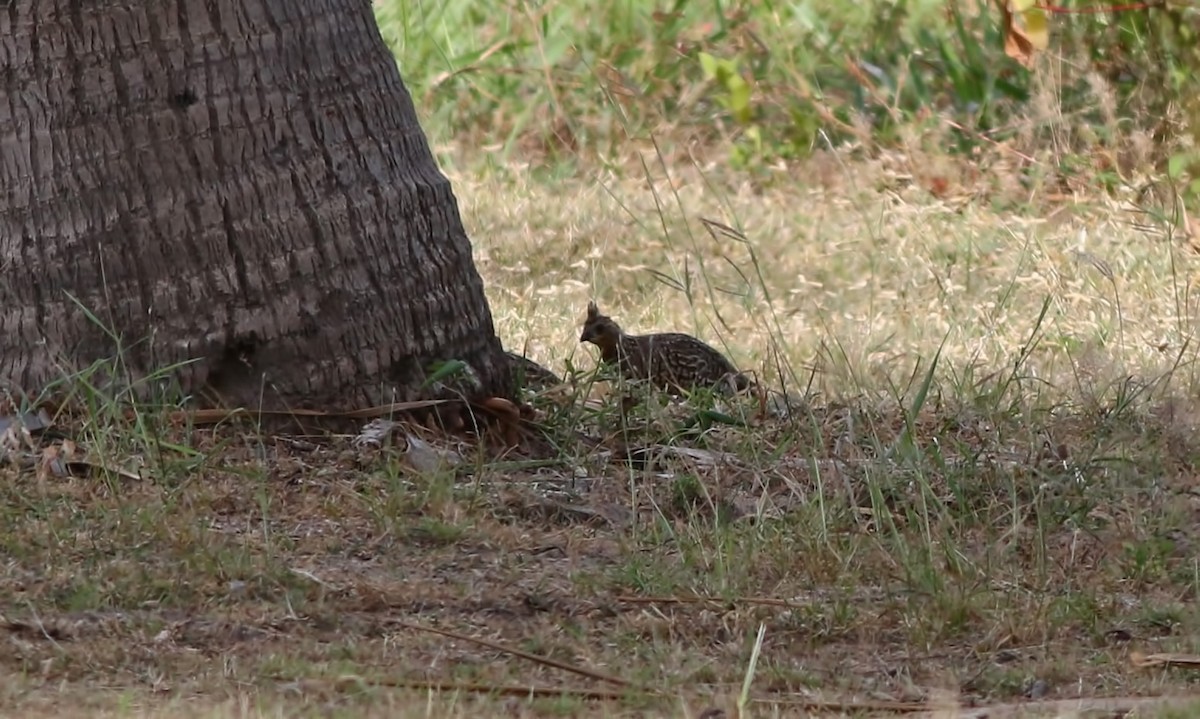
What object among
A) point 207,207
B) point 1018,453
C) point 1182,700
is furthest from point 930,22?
point 1182,700

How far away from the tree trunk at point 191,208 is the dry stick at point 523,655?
1150 millimetres

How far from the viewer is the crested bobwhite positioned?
19.9ft

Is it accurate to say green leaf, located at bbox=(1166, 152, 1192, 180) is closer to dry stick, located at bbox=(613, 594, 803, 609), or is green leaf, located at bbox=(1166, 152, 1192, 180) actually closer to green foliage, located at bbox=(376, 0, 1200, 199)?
green foliage, located at bbox=(376, 0, 1200, 199)

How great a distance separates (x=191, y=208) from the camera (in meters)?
4.89

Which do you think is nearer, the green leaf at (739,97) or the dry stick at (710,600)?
the dry stick at (710,600)

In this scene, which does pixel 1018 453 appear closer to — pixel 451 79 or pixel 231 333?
pixel 231 333

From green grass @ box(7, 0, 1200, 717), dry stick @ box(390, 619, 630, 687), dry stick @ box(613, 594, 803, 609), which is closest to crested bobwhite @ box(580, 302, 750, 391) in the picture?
green grass @ box(7, 0, 1200, 717)

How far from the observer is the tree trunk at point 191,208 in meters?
4.88

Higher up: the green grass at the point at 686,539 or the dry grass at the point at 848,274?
the green grass at the point at 686,539

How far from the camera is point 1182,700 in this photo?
362 cm

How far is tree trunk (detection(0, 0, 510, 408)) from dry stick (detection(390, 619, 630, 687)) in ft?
3.77

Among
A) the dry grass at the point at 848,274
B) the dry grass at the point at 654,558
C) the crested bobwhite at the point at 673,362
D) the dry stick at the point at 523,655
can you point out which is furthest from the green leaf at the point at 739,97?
the dry stick at the point at 523,655

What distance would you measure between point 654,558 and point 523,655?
0.66 meters

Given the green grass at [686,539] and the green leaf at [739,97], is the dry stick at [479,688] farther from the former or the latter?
the green leaf at [739,97]
